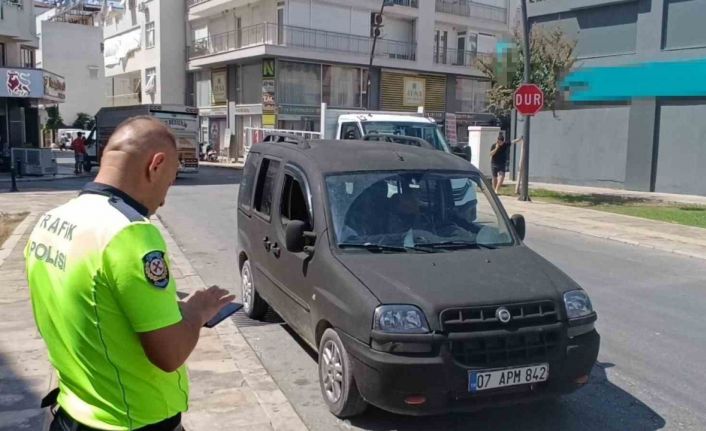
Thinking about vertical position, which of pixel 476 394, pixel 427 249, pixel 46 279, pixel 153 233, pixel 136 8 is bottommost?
pixel 476 394

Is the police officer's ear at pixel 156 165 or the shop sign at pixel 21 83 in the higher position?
the shop sign at pixel 21 83

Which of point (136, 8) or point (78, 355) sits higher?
point (136, 8)

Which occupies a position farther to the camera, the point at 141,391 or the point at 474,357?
the point at 474,357

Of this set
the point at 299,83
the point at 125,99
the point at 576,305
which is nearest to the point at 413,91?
the point at 299,83

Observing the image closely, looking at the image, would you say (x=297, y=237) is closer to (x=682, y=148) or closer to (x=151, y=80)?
(x=682, y=148)

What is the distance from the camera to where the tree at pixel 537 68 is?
64.5ft

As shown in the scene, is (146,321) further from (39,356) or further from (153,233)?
(39,356)

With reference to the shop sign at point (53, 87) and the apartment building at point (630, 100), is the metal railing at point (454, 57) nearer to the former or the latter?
the apartment building at point (630, 100)

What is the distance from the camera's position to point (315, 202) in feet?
17.4

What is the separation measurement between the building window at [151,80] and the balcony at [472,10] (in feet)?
67.9

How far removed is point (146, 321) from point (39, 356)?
423 cm

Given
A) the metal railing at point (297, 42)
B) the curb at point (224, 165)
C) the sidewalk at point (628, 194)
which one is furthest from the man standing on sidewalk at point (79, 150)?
the sidewalk at point (628, 194)

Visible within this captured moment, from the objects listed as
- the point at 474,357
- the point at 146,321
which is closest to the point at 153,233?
the point at 146,321

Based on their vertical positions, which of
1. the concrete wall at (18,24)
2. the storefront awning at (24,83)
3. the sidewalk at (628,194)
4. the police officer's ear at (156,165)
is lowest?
the sidewalk at (628,194)
